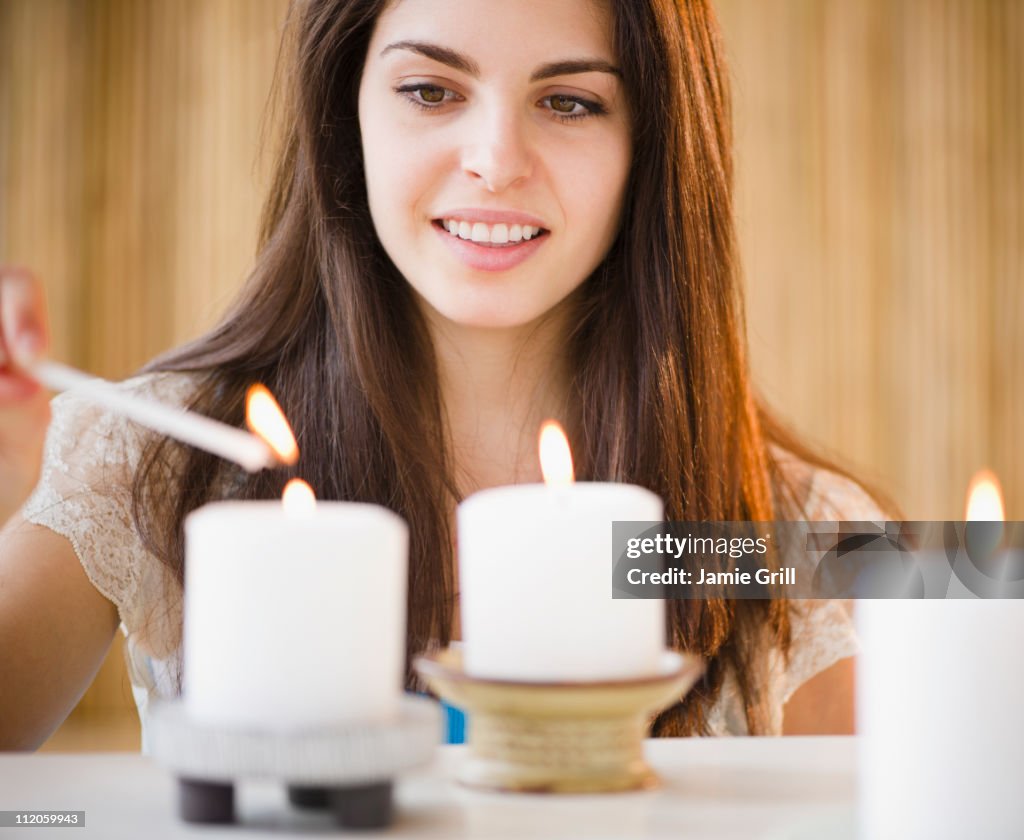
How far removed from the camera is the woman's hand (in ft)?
2.15

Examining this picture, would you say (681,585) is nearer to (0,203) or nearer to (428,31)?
(428,31)

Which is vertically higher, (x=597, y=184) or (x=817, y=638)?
(x=597, y=184)

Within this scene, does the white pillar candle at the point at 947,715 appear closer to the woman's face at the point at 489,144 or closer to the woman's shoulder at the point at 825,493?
the woman's face at the point at 489,144

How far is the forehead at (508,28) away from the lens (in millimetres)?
1178

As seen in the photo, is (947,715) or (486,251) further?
(486,251)

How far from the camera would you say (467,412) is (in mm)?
1371

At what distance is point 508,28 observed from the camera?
46.4 inches

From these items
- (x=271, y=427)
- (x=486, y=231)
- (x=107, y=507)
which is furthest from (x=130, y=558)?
(x=271, y=427)

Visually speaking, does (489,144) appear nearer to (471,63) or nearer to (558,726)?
(471,63)

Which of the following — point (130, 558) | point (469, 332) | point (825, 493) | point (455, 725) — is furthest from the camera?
point (825, 493)

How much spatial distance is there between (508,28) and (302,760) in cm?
90

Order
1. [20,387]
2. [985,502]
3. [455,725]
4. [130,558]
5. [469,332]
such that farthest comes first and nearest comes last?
[469,332] < [130,558] < [455,725] < [20,387] < [985,502]

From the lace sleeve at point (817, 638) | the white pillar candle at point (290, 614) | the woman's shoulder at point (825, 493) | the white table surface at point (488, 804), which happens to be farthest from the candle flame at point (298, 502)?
the woman's shoulder at point (825, 493)

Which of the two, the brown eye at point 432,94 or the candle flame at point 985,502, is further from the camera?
the brown eye at point 432,94
